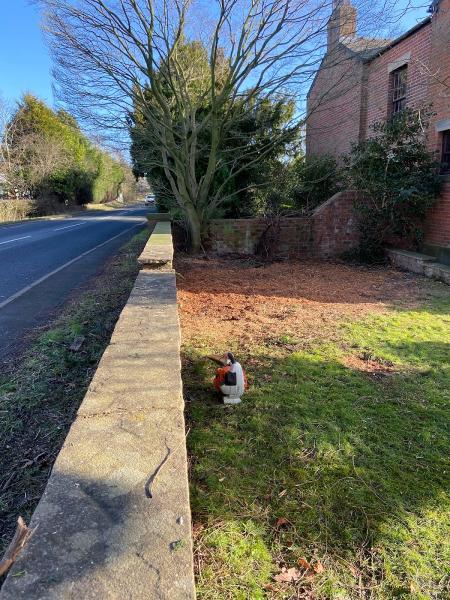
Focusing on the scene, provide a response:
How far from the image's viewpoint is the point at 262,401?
10.9 feet

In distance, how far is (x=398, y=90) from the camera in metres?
12.4

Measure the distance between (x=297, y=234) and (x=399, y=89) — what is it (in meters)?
5.25

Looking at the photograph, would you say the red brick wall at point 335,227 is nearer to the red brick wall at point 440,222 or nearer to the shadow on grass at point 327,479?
the red brick wall at point 440,222

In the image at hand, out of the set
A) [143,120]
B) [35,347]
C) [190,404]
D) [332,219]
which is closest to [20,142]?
[143,120]

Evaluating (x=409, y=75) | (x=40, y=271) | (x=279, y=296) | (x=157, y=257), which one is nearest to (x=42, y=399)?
(x=157, y=257)

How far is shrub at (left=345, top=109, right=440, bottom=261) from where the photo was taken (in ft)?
30.7

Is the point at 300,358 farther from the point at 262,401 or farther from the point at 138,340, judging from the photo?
the point at 138,340

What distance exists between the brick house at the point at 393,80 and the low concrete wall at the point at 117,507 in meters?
5.92

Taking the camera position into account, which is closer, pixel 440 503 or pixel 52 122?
pixel 440 503

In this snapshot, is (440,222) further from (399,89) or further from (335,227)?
(399,89)

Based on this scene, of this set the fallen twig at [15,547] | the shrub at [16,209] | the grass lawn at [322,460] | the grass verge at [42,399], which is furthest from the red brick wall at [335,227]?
the shrub at [16,209]

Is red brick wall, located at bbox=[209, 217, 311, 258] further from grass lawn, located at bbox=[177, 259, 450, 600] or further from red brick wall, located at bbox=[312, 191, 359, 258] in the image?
grass lawn, located at bbox=[177, 259, 450, 600]

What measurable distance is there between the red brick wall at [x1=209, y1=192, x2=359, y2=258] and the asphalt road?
10.9ft

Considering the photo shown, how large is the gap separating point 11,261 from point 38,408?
901 cm
